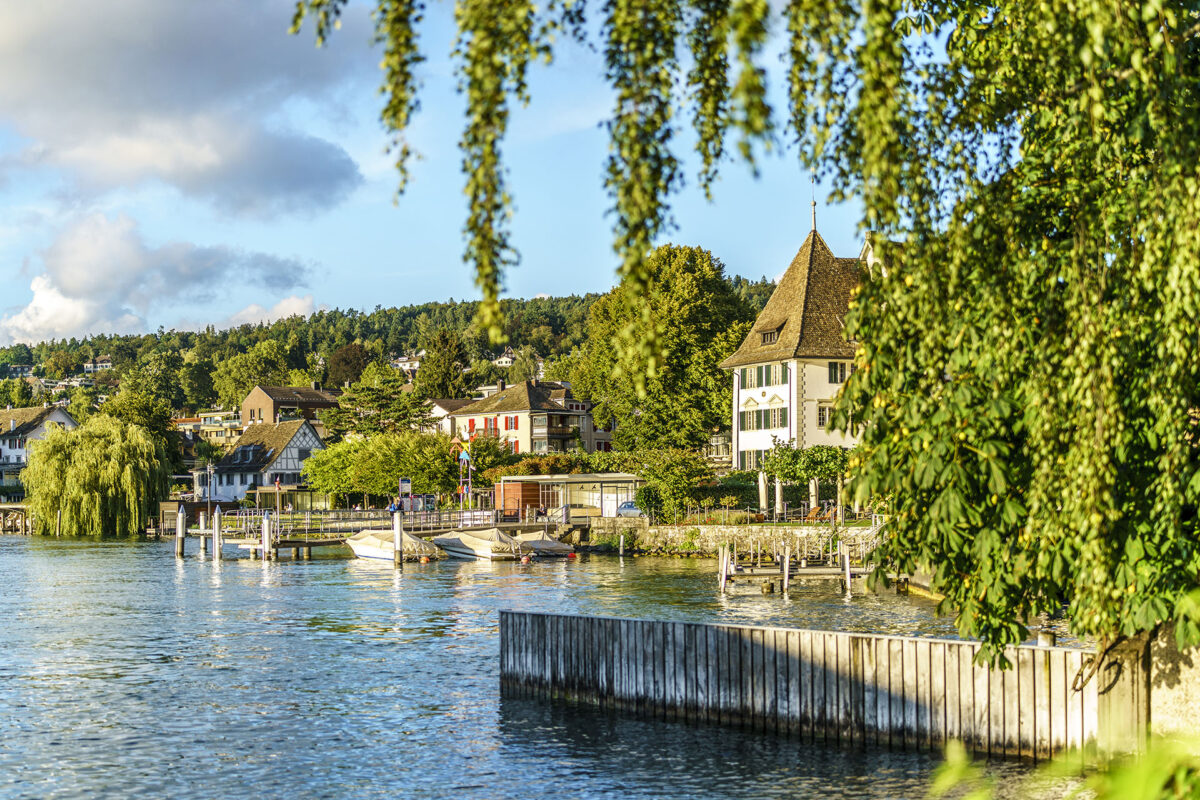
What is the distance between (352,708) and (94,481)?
72.3 meters

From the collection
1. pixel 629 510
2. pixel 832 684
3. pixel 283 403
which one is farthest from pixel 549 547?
pixel 283 403

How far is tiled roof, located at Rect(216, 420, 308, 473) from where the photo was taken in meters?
130

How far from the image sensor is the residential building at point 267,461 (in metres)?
130

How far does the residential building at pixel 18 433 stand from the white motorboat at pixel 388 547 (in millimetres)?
93164

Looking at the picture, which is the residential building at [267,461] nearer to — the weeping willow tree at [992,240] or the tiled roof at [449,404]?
the tiled roof at [449,404]

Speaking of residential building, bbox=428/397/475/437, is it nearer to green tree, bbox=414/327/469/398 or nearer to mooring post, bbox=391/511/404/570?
green tree, bbox=414/327/469/398

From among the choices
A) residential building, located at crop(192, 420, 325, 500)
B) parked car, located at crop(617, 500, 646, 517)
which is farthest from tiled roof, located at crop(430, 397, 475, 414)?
parked car, located at crop(617, 500, 646, 517)

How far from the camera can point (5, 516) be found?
A: 114812 mm

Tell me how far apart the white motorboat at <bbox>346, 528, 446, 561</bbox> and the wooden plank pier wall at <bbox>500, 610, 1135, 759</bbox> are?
141 ft

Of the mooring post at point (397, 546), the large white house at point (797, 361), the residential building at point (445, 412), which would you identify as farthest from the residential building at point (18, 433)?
the large white house at point (797, 361)

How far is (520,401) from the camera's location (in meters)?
118

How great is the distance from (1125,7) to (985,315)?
3621 millimetres

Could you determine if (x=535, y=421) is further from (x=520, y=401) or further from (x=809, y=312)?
(x=809, y=312)

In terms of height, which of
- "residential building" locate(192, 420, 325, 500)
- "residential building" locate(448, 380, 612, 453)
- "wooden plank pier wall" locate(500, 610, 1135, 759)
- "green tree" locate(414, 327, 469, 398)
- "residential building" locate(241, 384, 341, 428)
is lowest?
"wooden plank pier wall" locate(500, 610, 1135, 759)
